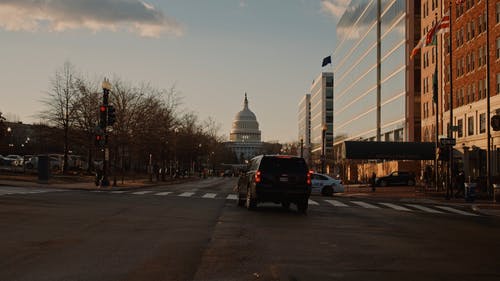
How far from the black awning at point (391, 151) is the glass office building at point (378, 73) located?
1768 cm

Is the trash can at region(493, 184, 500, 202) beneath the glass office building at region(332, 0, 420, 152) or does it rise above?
beneath

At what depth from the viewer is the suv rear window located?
23.1 metres

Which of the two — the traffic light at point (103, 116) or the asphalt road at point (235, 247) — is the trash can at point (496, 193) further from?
the traffic light at point (103, 116)

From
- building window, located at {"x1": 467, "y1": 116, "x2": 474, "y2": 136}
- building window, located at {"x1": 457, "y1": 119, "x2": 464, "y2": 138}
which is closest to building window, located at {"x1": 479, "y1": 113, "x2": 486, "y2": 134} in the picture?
building window, located at {"x1": 467, "y1": 116, "x2": 474, "y2": 136}

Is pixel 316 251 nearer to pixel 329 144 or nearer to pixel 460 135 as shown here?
pixel 460 135

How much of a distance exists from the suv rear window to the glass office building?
57126 mm

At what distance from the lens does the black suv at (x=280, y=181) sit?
22812 millimetres

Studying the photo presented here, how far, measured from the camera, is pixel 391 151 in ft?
197

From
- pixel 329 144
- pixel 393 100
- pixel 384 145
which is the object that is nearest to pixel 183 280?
pixel 384 145

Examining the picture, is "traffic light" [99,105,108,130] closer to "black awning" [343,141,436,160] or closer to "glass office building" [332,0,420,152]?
"black awning" [343,141,436,160]

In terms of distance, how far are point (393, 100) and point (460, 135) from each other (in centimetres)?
2623

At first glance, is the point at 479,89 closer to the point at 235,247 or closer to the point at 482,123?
the point at 482,123

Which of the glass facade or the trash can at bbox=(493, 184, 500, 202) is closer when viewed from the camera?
the trash can at bbox=(493, 184, 500, 202)

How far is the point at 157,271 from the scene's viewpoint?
957cm
